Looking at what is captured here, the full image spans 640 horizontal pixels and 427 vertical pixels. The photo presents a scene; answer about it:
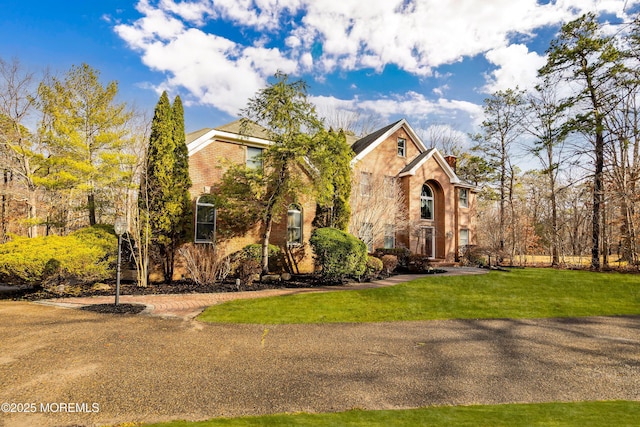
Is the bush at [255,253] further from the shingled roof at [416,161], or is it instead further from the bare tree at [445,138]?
the bare tree at [445,138]

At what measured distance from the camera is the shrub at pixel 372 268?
14.1 meters

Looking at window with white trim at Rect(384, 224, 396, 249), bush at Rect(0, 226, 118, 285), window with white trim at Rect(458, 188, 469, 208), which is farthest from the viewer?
window with white trim at Rect(458, 188, 469, 208)

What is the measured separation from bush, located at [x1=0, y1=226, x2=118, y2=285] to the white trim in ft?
17.4

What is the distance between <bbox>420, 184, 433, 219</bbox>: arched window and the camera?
2236 centimetres

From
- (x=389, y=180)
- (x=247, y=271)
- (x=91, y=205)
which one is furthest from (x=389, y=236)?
(x=91, y=205)

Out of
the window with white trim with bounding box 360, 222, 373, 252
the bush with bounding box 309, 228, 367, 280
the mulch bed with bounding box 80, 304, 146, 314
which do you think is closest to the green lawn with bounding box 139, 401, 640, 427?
the mulch bed with bounding box 80, 304, 146, 314

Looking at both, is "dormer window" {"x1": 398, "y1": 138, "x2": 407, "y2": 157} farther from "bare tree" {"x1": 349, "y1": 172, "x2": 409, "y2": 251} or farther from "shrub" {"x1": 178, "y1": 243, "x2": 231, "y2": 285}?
"shrub" {"x1": 178, "y1": 243, "x2": 231, "y2": 285}

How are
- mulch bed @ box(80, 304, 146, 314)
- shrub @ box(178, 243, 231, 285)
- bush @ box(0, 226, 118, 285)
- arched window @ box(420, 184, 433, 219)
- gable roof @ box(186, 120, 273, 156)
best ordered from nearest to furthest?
mulch bed @ box(80, 304, 146, 314) < bush @ box(0, 226, 118, 285) < shrub @ box(178, 243, 231, 285) < gable roof @ box(186, 120, 273, 156) < arched window @ box(420, 184, 433, 219)

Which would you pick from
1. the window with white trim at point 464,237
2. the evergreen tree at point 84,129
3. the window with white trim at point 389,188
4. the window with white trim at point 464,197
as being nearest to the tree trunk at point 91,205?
the evergreen tree at point 84,129

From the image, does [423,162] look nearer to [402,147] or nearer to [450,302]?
[402,147]

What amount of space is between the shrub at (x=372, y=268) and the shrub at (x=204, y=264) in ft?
19.6

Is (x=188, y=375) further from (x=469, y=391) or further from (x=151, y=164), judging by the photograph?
(x=151, y=164)

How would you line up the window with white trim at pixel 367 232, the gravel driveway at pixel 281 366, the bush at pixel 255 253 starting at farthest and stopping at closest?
1. the window with white trim at pixel 367 232
2. the bush at pixel 255 253
3. the gravel driveway at pixel 281 366

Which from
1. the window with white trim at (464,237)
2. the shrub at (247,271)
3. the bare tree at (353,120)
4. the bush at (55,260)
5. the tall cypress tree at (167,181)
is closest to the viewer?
the bush at (55,260)
